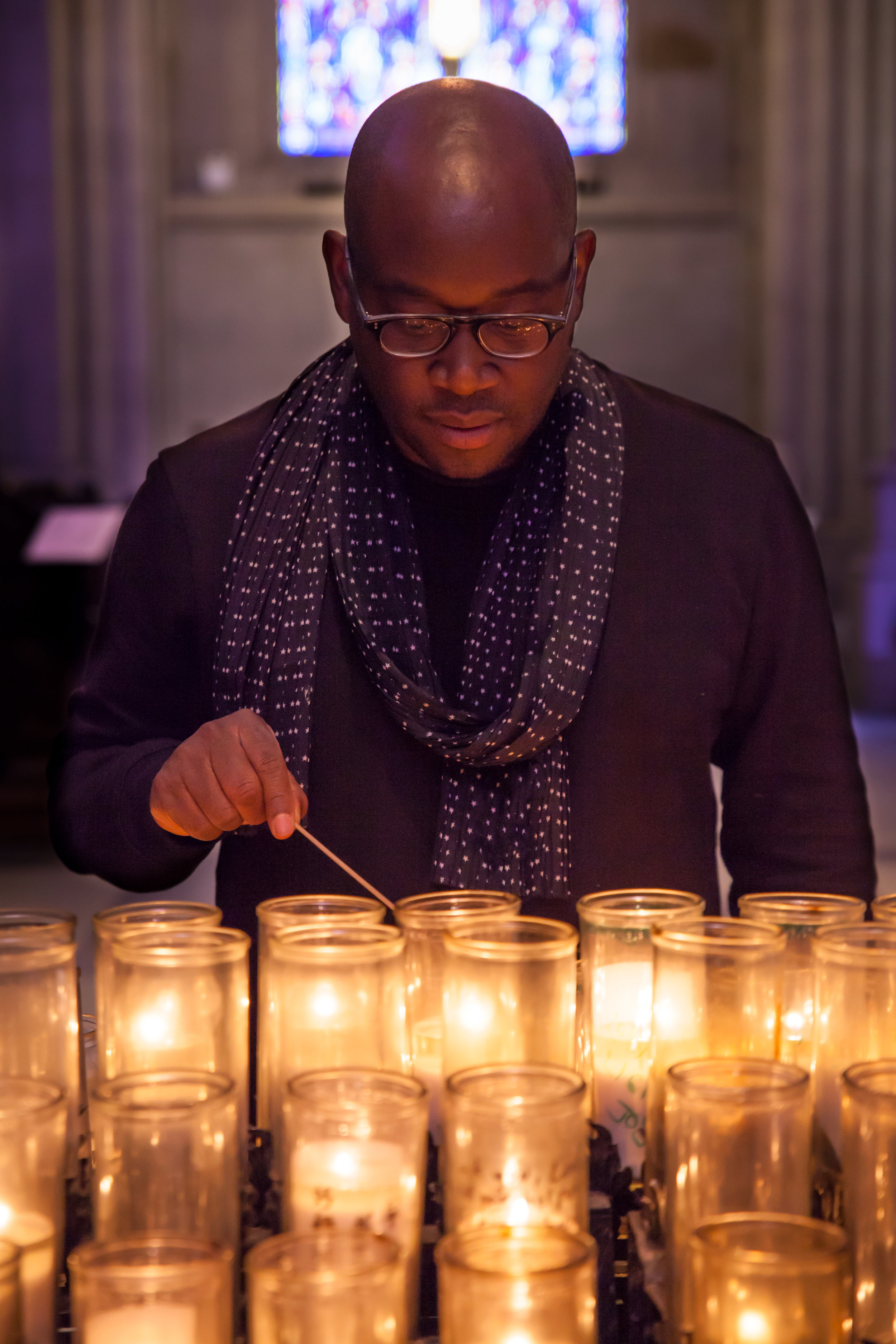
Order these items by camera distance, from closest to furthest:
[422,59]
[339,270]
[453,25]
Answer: [339,270] → [453,25] → [422,59]

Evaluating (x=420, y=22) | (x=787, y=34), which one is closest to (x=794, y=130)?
(x=787, y=34)

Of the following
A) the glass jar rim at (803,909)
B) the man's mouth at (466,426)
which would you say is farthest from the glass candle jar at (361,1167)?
the man's mouth at (466,426)

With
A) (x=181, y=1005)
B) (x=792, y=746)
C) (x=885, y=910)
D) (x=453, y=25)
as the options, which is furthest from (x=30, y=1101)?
(x=453, y=25)

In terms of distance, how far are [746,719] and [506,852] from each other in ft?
1.23

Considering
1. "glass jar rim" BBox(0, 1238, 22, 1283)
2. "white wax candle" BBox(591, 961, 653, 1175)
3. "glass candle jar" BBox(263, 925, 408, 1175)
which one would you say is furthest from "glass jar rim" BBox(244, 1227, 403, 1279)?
"white wax candle" BBox(591, 961, 653, 1175)

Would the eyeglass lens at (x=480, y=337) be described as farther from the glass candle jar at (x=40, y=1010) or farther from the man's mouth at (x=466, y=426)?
the glass candle jar at (x=40, y=1010)

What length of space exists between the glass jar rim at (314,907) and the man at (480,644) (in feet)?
1.42

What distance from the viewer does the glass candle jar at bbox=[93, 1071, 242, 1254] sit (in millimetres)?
809

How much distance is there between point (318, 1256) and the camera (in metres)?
0.72

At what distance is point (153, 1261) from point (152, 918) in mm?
426

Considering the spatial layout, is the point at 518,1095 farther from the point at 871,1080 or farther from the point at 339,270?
the point at 339,270

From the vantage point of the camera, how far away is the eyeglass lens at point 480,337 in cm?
148

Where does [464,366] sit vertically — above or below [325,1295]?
above

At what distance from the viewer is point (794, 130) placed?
10297mm
